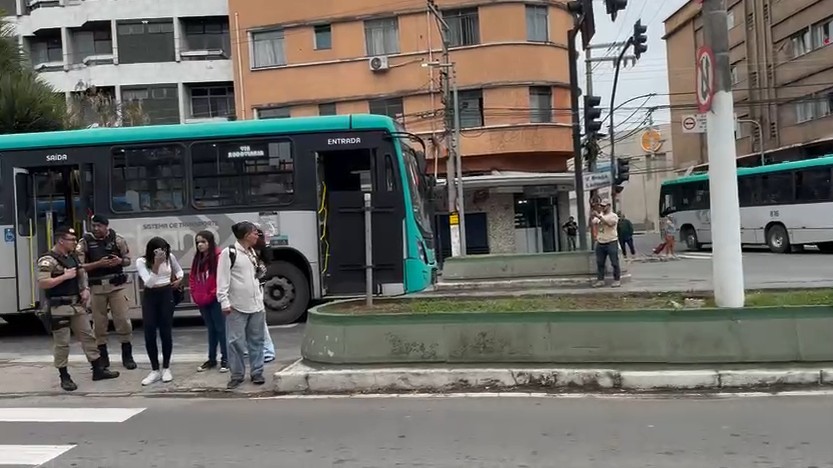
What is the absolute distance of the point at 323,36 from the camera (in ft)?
101

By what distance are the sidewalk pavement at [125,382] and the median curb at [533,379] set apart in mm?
598

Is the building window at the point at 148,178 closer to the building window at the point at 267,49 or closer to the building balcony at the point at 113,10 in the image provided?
the building window at the point at 267,49

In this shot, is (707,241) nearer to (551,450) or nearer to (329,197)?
(329,197)

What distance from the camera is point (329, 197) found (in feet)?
39.0

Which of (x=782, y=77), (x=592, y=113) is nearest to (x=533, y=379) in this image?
(x=592, y=113)

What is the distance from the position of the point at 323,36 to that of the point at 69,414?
25.9 m

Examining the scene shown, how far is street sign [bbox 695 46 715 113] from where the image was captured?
7867 millimetres

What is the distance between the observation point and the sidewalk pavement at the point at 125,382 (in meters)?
7.83

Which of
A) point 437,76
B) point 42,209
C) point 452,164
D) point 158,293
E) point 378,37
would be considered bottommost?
point 158,293

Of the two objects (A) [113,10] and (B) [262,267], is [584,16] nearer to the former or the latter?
(B) [262,267]

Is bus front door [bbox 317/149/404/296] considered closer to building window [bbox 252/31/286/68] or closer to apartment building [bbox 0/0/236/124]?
building window [bbox 252/31/286/68]

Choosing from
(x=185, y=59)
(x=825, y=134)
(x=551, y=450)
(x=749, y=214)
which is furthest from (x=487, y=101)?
(x=551, y=450)

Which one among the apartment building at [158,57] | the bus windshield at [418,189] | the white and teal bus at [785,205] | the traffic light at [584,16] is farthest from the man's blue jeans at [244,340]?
the apartment building at [158,57]

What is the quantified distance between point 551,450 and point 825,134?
115ft
